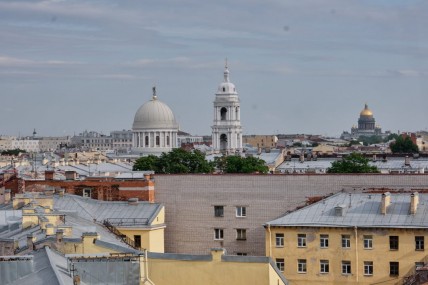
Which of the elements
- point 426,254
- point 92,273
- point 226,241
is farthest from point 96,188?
point 92,273

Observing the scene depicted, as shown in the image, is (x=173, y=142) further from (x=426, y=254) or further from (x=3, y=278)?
(x=3, y=278)

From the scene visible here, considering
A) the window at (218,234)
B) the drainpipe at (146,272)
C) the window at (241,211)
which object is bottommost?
the window at (218,234)

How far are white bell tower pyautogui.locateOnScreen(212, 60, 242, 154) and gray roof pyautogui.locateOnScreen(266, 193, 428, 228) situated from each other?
12016cm

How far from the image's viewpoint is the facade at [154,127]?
160 metres

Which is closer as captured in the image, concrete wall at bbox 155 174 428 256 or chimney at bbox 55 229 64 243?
chimney at bbox 55 229 64 243

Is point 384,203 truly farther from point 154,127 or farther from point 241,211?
point 154,127

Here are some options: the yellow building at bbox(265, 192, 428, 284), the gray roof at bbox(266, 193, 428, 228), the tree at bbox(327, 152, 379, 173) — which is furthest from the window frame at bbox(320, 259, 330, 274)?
the tree at bbox(327, 152, 379, 173)

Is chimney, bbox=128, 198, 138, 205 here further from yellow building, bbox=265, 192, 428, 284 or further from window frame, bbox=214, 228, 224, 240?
yellow building, bbox=265, 192, 428, 284

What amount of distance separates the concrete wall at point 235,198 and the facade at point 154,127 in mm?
104676

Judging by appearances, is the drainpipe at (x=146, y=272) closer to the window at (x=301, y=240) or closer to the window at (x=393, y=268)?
the window at (x=393, y=268)

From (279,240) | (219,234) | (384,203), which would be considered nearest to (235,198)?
(219,234)

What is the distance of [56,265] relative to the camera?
88.5 feet

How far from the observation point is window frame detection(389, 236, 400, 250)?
45.4 metres

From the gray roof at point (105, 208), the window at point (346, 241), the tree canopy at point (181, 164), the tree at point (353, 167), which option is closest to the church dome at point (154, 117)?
the tree canopy at point (181, 164)
